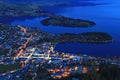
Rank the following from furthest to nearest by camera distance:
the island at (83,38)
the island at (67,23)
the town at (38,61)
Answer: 1. the island at (67,23)
2. the island at (83,38)
3. the town at (38,61)

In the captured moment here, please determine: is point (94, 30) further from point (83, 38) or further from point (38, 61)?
point (38, 61)

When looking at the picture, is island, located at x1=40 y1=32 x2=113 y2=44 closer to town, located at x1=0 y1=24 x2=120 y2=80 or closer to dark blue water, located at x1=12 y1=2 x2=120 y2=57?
town, located at x1=0 y1=24 x2=120 y2=80

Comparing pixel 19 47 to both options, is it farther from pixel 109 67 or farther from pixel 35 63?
pixel 109 67

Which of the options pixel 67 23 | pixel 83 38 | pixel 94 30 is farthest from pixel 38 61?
pixel 67 23

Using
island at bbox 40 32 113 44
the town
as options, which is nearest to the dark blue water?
island at bbox 40 32 113 44

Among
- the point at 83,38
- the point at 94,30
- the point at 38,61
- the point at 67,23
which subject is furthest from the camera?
the point at 67,23

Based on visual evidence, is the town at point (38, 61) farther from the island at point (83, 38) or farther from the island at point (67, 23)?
the island at point (67, 23)

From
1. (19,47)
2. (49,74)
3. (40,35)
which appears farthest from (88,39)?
(49,74)

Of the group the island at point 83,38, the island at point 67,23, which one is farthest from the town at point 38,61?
the island at point 67,23
